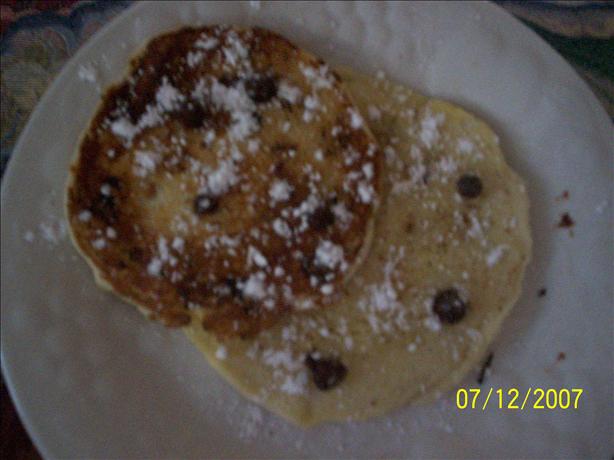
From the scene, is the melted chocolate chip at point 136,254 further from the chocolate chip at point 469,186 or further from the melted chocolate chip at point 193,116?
the chocolate chip at point 469,186

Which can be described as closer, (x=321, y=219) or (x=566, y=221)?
(x=321, y=219)

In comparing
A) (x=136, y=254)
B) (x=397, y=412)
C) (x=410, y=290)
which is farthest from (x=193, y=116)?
(x=397, y=412)

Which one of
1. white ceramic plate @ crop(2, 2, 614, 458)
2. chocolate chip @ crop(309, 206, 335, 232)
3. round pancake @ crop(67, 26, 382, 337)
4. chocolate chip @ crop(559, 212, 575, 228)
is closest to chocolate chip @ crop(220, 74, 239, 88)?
round pancake @ crop(67, 26, 382, 337)

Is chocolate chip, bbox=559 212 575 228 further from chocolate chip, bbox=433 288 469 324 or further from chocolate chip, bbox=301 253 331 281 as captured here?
chocolate chip, bbox=301 253 331 281

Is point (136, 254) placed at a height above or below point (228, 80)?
below

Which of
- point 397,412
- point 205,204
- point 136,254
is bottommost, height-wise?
point 397,412

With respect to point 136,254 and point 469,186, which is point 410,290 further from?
point 136,254

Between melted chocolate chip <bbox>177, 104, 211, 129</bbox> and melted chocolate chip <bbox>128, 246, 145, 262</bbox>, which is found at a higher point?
melted chocolate chip <bbox>177, 104, 211, 129</bbox>
